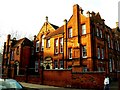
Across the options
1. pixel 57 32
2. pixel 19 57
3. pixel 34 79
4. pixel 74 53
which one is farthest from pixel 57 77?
pixel 19 57

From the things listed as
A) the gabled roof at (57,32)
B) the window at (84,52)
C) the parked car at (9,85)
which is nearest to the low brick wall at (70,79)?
the window at (84,52)

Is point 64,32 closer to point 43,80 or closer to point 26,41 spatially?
point 43,80

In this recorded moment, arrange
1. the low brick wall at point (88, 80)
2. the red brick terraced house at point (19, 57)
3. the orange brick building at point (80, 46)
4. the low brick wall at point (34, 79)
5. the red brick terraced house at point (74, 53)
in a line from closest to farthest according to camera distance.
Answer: the low brick wall at point (88, 80) < the red brick terraced house at point (74, 53) < the low brick wall at point (34, 79) < the orange brick building at point (80, 46) < the red brick terraced house at point (19, 57)

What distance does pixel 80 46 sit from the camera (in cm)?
2856

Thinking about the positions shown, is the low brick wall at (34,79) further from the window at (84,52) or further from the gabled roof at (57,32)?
the gabled roof at (57,32)

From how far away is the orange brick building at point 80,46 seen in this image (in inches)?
1091

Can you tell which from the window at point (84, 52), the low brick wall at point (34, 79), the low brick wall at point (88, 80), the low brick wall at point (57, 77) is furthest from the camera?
the window at point (84, 52)

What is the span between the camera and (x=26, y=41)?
40.9 metres

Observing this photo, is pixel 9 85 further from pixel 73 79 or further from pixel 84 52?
pixel 84 52

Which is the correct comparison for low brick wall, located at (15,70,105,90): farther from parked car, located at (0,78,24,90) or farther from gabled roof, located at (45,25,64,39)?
parked car, located at (0,78,24,90)

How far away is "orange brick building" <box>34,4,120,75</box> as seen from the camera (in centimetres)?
2772

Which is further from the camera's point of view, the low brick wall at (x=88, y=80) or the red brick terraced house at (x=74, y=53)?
the red brick terraced house at (x=74, y=53)

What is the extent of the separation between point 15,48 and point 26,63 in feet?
14.9

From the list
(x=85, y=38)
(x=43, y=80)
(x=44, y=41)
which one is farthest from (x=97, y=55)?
(x=44, y=41)
